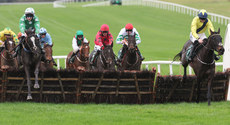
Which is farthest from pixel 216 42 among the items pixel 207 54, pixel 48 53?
pixel 48 53

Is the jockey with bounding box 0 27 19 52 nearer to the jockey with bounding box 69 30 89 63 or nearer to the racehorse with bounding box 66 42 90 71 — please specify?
the jockey with bounding box 69 30 89 63

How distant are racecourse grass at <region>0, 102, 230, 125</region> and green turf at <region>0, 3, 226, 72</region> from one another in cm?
1570

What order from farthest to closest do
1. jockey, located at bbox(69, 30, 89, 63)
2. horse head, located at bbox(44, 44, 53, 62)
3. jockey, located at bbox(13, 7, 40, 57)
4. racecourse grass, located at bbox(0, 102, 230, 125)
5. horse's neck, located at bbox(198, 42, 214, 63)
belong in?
jockey, located at bbox(69, 30, 89, 63) < horse head, located at bbox(44, 44, 53, 62) < jockey, located at bbox(13, 7, 40, 57) < horse's neck, located at bbox(198, 42, 214, 63) < racecourse grass, located at bbox(0, 102, 230, 125)

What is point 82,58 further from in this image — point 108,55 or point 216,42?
point 216,42

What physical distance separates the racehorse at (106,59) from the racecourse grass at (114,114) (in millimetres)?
1643

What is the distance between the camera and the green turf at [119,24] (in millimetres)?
33219

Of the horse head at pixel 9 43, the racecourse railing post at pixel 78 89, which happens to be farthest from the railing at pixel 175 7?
the racecourse railing post at pixel 78 89

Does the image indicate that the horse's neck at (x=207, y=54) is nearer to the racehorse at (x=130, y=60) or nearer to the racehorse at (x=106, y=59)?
the racehorse at (x=130, y=60)

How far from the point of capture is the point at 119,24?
137ft

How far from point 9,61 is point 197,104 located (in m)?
5.88

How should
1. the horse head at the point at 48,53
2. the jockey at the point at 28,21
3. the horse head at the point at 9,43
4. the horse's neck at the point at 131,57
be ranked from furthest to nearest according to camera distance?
the horse head at the point at 48,53 → the horse head at the point at 9,43 → the horse's neck at the point at 131,57 → the jockey at the point at 28,21

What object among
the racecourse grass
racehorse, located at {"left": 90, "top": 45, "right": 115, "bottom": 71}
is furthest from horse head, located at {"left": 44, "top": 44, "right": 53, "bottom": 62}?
the racecourse grass

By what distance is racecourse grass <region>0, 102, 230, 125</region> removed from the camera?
10336 millimetres

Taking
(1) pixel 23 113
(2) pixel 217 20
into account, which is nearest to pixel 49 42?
(1) pixel 23 113
